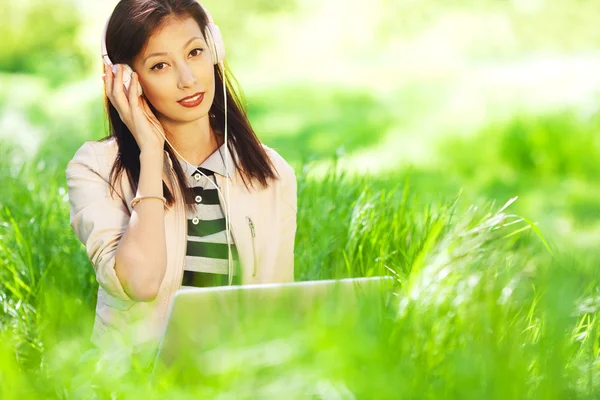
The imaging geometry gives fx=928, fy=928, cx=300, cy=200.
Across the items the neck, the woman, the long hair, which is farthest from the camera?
the neck

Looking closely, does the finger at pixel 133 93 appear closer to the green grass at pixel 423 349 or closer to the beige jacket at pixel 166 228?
the beige jacket at pixel 166 228

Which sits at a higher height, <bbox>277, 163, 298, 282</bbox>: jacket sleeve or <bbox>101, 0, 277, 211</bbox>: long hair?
<bbox>101, 0, 277, 211</bbox>: long hair

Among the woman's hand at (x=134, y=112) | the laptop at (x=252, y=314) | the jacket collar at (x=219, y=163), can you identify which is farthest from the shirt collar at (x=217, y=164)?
the laptop at (x=252, y=314)

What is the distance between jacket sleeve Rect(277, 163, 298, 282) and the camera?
7.00 ft

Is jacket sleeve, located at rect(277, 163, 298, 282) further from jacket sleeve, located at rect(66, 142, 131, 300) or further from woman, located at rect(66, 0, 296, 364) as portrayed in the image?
jacket sleeve, located at rect(66, 142, 131, 300)

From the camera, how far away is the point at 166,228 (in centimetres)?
197

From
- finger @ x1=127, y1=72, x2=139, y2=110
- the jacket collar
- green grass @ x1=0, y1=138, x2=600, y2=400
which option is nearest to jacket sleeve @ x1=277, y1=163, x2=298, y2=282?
the jacket collar

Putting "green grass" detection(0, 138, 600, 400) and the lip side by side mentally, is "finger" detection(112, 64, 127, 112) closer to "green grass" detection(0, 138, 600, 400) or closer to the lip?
the lip

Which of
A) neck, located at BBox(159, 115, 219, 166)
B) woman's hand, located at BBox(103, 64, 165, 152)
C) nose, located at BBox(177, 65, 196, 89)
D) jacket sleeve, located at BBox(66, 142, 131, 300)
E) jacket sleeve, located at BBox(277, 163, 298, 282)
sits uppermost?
nose, located at BBox(177, 65, 196, 89)

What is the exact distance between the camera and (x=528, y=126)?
5.98m

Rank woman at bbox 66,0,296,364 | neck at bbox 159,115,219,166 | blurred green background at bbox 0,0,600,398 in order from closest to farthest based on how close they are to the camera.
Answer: woman at bbox 66,0,296,364
neck at bbox 159,115,219,166
blurred green background at bbox 0,0,600,398

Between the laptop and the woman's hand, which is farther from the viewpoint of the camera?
the woman's hand

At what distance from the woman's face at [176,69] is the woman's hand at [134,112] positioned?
0.10ft

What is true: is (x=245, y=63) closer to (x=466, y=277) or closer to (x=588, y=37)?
(x=588, y=37)
